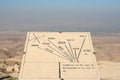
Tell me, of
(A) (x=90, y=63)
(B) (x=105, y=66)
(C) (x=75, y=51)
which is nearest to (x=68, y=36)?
(C) (x=75, y=51)

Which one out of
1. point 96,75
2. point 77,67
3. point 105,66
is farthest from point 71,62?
point 105,66

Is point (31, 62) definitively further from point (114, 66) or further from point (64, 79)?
point (114, 66)

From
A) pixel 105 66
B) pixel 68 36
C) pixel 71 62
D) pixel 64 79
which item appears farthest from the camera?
pixel 105 66

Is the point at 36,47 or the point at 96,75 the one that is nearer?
the point at 96,75

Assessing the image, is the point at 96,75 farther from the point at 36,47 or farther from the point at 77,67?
the point at 36,47

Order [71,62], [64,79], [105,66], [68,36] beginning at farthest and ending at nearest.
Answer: [105,66], [68,36], [71,62], [64,79]

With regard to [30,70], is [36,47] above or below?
above

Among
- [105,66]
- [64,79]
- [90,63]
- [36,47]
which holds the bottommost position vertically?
[64,79]
